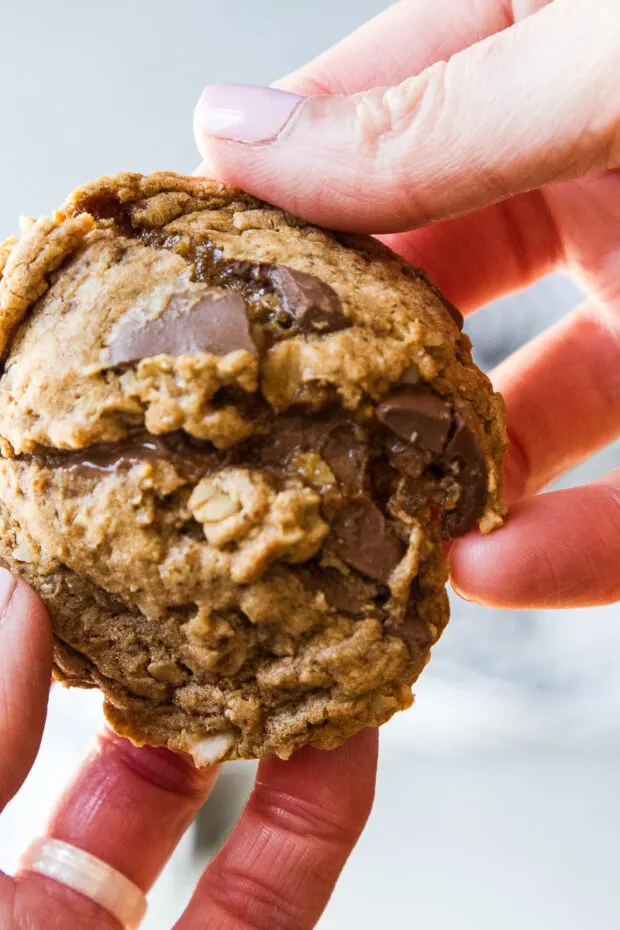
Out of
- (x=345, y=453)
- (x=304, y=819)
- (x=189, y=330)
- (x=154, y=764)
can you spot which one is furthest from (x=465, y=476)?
(x=154, y=764)

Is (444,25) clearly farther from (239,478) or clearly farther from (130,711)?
(130,711)

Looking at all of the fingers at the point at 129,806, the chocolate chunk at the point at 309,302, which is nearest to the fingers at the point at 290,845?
the fingers at the point at 129,806

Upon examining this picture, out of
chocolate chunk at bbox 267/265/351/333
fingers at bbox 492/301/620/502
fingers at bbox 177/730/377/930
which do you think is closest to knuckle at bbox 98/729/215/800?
fingers at bbox 177/730/377/930

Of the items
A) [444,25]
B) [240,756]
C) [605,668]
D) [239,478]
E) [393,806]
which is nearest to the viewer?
[239,478]

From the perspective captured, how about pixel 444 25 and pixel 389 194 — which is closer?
pixel 389 194

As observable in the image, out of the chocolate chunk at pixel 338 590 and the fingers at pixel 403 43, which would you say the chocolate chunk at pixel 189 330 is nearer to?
the chocolate chunk at pixel 338 590

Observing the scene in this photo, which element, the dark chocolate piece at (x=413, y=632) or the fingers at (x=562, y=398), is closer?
the dark chocolate piece at (x=413, y=632)

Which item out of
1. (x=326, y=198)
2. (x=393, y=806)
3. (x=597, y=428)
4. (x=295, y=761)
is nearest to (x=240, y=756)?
(x=295, y=761)

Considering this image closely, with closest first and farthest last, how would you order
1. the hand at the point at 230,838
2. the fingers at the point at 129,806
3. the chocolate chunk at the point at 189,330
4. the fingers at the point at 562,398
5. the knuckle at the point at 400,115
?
the chocolate chunk at the point at 189,330, the knuckle at the point at 400,115, the hand at the point at 230,838, the fingers at the point at 129,806, the fingers at the point at 562,398
